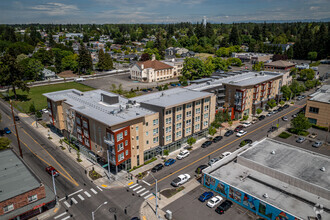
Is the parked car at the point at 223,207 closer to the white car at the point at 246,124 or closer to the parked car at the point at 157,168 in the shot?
the parked car at the point at 157,168

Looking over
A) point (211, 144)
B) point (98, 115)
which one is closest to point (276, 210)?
point (211, 144)

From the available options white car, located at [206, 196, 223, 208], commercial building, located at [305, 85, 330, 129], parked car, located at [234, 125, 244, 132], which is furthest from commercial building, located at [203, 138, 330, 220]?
commercial building, located at [305, 85, 330, 129]

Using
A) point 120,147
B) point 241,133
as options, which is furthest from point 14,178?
point 241,133

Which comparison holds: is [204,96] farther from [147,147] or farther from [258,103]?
[258,103]

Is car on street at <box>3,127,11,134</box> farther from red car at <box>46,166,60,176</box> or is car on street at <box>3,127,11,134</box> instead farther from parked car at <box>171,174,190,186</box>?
parked car at <box>171,174,190,186</box>

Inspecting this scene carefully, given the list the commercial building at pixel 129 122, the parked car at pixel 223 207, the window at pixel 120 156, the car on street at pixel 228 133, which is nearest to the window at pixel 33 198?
the commercial building at pixel 129 122

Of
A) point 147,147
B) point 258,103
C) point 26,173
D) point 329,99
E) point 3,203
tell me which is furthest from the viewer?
point 258,103
